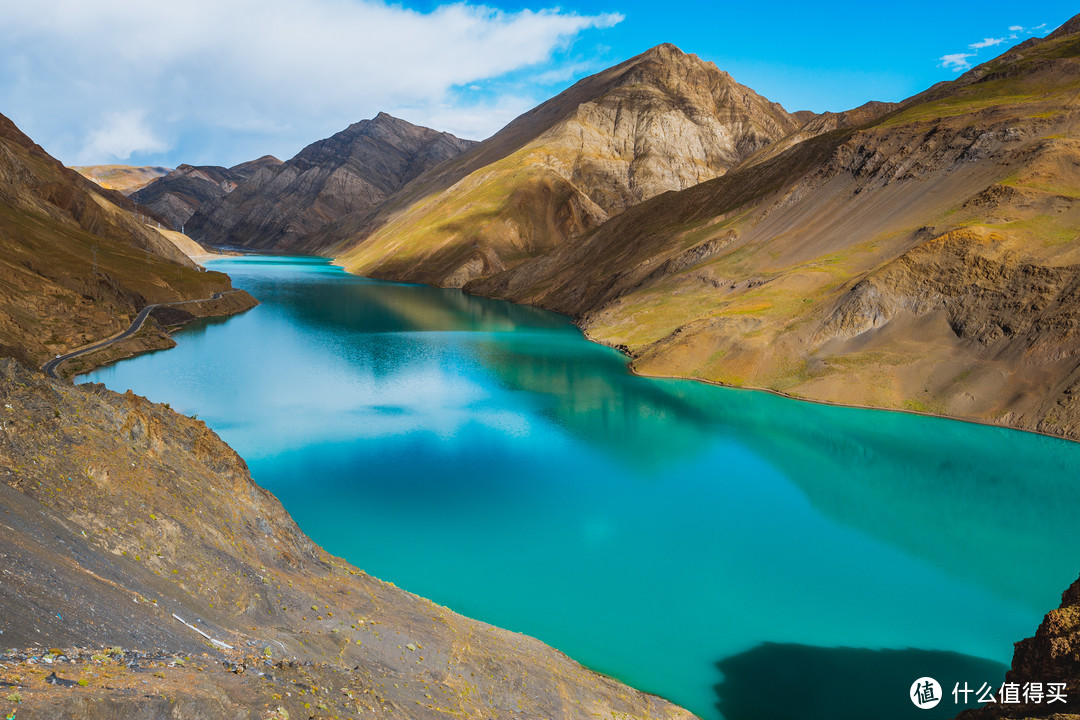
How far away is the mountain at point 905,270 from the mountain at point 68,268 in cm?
4961

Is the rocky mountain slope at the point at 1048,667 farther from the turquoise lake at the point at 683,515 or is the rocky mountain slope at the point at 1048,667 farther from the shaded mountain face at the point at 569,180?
the shaded mountain face at the point at 569,180

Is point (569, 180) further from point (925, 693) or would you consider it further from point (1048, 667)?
point (1048, 667)

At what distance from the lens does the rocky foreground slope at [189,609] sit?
8180 millimetres

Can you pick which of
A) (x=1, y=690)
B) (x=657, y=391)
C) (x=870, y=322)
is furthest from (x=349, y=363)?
→ (x=1, y=690)

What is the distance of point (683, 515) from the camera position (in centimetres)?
2970

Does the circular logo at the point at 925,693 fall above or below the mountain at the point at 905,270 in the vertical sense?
below

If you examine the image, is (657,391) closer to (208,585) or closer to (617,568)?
(617,568)

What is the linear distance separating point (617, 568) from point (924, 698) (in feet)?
32.7

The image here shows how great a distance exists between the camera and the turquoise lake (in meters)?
19.8

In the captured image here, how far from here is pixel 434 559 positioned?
24.7 m

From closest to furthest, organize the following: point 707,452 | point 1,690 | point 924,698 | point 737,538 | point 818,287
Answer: point 1,690 < point 924,698 < point 737,538 < point 707,452 < point 818,287

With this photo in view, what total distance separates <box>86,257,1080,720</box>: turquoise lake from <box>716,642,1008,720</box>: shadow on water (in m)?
0.07

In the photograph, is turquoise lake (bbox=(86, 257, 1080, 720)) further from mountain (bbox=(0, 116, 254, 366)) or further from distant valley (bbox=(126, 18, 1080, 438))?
mountain (bbox=(0, 116, 254, 366))

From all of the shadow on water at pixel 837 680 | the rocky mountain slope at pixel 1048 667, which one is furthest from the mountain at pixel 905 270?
the rocky mountain slope at pixel 1048 667
